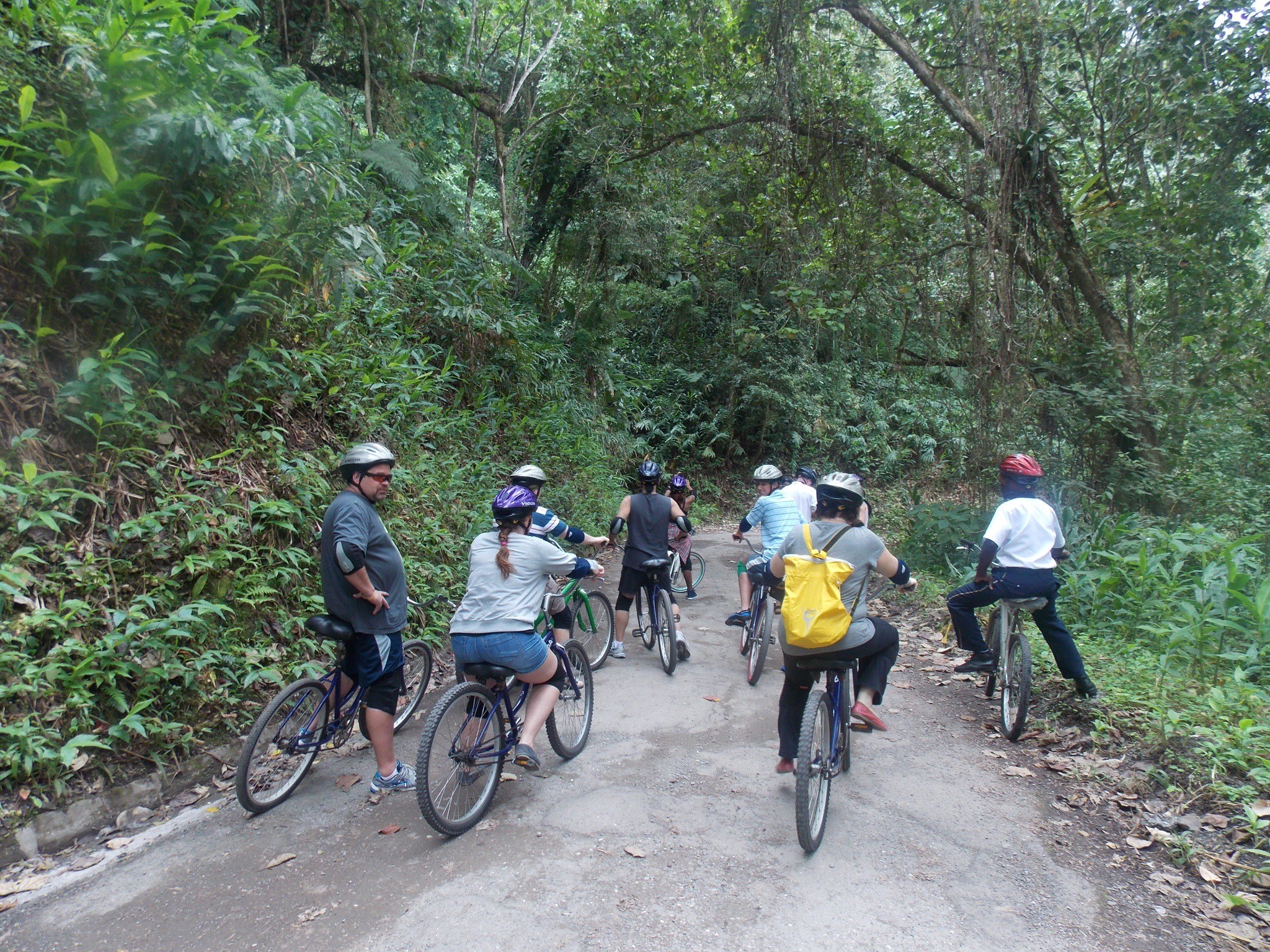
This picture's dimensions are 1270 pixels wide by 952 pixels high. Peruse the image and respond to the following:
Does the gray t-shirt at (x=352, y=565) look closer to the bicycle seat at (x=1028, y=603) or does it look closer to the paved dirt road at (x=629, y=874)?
the paved dirt road at (x=629, y=874)

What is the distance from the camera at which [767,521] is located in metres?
7.25

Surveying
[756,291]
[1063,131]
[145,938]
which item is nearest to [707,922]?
[145,938]

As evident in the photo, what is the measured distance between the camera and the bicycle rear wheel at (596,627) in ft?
22.3

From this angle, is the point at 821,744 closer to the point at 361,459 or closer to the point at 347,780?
the point at 347,780

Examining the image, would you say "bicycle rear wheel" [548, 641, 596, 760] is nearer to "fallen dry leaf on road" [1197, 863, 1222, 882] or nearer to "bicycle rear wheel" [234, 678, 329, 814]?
"bicycle rear wheel" [234, 678, 329, 814]

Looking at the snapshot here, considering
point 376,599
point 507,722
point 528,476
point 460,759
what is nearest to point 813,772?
point 507,722

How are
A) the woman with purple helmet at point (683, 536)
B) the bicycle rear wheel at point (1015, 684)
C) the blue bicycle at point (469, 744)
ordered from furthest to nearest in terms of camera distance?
the woman with purple helmet at point (683, 536) < the bicycle rear wheel at point (1015, 684) < the blue bicycle at point (469, 744)

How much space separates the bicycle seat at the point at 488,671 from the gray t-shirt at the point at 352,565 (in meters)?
0.53

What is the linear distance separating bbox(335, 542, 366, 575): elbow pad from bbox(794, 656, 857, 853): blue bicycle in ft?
8.22

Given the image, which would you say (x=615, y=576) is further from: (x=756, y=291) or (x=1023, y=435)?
(x=756, y=291)

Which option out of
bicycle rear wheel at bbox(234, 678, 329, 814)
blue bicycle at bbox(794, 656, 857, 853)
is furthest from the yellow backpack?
bicycle rear wheel at bbox(234, 678, 329, 814)

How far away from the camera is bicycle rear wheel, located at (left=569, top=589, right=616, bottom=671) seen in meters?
6.79

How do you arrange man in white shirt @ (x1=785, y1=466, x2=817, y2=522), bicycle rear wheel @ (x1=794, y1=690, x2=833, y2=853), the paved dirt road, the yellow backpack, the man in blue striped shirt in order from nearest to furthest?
the paved dirt road, bicycle rear wheel @ (x1=794, y1=690, x2=833, y2=853), the yellow backpack, the man in blue striped shirt, man in white shirt @ (x1=785, y1=466, x2=817, y2=522)

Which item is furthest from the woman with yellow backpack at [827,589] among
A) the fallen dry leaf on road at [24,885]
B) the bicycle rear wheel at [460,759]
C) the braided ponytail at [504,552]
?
the fallen dry leaf on road at [24,885]
